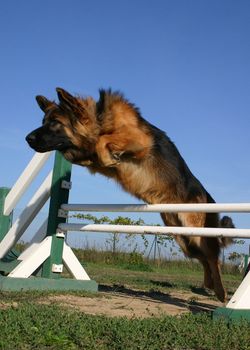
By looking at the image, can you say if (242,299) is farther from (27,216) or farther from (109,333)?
(27,216)

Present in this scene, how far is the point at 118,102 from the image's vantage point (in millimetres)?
5633

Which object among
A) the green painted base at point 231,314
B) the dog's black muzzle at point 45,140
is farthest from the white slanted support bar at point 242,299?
the dog's black muzzle at point 45,140

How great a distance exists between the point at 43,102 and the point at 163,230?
1.97m

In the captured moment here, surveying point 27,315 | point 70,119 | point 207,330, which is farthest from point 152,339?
point 70,119

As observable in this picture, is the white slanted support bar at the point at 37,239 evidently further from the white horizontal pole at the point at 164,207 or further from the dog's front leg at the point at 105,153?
the dog's front leg at the point at 105,153

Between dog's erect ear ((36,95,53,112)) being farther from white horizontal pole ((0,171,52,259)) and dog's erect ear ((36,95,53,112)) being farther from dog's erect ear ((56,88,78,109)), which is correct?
white horizontal pole ((0,171,52,259))

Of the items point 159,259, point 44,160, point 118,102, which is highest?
point 118,102

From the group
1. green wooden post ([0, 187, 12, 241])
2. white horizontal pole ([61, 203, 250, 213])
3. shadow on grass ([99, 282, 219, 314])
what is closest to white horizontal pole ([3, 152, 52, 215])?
green wooden post ([0, 187, 12, 241])

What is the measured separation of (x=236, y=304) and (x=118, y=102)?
293cm

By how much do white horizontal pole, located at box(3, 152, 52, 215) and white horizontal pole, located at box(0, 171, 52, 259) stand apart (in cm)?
26

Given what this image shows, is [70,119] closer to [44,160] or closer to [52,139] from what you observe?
[52,139]

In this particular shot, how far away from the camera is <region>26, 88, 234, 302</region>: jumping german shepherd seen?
203 inches

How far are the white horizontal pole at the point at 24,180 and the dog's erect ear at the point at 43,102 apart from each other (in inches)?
28.9

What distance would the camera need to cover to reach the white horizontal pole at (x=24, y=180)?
609cm
